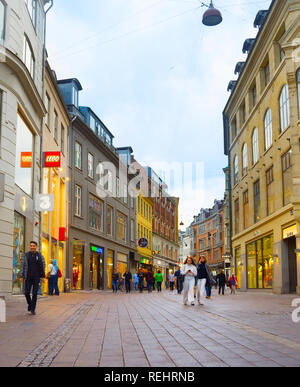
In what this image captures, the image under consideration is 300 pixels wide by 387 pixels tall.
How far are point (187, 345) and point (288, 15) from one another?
23.8 m

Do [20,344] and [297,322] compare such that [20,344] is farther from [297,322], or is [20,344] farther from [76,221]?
[76,221]

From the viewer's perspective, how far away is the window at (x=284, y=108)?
27.4m

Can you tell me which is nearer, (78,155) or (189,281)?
(189,281)

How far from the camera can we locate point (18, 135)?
65.2ft

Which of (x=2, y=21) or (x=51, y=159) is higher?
(x=2, y=21)

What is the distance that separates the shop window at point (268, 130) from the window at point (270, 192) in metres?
1.72

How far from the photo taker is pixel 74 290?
3319 cm

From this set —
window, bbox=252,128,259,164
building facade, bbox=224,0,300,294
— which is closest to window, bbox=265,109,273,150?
building facade, bbox=224,0,300,294

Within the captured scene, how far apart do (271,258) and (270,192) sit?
3.98 m

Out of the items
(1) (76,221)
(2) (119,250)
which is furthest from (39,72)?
(2) (119,250)

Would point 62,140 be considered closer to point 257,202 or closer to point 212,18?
point 257,202

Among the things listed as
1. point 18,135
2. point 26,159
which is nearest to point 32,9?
point 18,135

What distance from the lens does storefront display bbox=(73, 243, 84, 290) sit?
33906mm

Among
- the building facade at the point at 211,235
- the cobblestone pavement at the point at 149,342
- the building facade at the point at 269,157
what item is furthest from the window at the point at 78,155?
the building facade at the point at 211,235
